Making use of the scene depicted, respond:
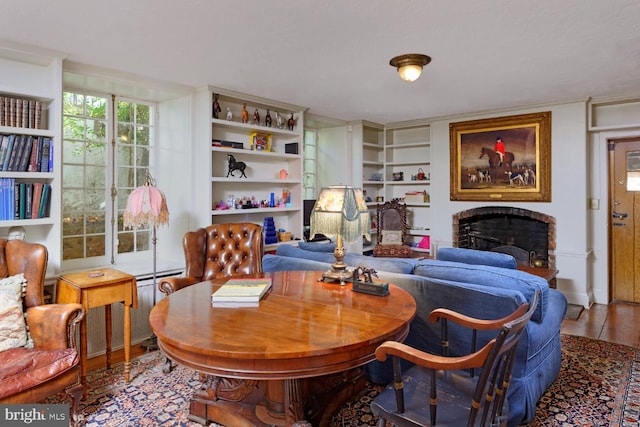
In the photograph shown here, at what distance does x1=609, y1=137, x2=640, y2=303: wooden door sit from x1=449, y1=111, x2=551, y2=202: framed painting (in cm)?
77

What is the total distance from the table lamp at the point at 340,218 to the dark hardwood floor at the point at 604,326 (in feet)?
6.58

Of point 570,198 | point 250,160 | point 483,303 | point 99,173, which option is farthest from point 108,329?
point 570,198

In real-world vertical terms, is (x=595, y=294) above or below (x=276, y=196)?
below

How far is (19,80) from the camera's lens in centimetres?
290

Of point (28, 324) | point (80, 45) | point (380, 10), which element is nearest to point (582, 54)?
point (380, 10)

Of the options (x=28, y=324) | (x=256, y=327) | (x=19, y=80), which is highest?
(x=19, y=80)

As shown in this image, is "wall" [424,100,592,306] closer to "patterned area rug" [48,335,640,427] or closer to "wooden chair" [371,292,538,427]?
"patterned area rug" [48,335,640,427]

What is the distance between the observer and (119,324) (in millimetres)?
3279

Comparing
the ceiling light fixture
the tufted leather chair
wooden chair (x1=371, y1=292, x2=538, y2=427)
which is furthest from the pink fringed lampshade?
wooden chair (x1=371, y1=292, x2=538, y2=427)

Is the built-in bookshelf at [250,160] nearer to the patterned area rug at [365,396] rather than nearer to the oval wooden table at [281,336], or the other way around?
the patterned area rug at [365,396]

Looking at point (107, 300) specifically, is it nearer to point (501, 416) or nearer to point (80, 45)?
point (80, 45)

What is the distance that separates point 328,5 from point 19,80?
2395mm

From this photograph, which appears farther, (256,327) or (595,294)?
(595,294)

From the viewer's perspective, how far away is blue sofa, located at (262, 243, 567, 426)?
207cm
